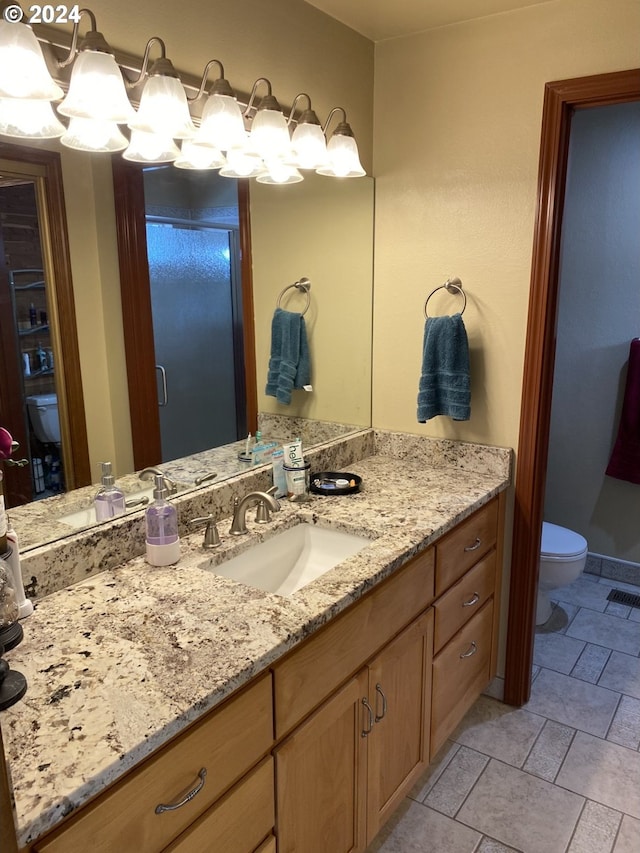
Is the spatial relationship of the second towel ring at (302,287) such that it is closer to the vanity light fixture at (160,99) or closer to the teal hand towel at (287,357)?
the teal hand towel at (287,357)

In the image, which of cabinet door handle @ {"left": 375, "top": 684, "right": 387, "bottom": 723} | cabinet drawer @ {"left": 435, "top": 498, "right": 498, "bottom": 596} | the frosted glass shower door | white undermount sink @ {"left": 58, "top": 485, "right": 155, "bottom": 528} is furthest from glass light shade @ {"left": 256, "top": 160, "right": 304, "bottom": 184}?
cabinet door handle @ {"left": 375, "top": 684, "right": 387, "bottom": 723}

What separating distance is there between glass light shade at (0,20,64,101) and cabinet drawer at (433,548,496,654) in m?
1.56

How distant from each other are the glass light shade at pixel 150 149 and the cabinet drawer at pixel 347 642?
45.9 inches

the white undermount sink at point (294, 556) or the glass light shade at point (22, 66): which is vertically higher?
the glass light shade at point (22, 66)

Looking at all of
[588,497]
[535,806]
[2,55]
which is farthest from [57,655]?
[588,497]

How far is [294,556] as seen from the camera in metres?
1.81

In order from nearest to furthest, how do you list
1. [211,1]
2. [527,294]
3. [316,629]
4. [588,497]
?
[316,629]
[211,1]
[527,294]
[588,497]

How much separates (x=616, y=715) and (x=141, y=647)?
75.5 inches

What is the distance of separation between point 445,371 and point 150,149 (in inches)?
44.9

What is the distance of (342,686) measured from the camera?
56.1 inches

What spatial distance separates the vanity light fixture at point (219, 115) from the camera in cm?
159

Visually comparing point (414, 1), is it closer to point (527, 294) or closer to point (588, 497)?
point (527, 294)

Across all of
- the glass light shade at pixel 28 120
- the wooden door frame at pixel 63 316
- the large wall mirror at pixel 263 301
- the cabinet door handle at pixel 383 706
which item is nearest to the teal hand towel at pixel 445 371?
the large wall mirror at pixel 263 301

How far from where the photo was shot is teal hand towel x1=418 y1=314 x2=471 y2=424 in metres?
2.14
